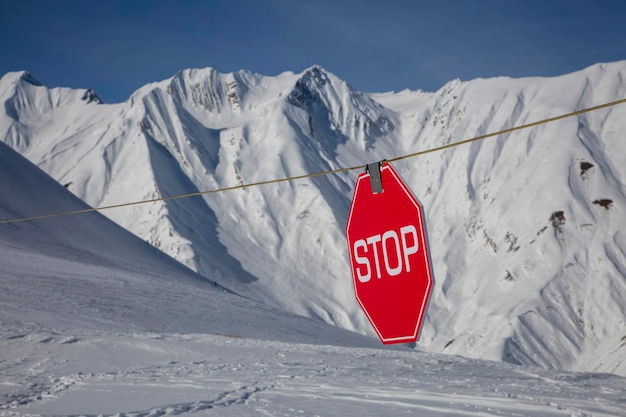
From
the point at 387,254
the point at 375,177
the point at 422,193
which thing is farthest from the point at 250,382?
the point at 422,193

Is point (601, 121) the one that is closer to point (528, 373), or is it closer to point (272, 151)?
point (272, 151)

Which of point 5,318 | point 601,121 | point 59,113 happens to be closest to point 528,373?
point 5,318

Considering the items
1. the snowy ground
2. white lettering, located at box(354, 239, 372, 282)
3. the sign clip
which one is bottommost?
the snowy ground

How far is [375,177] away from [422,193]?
521 ft

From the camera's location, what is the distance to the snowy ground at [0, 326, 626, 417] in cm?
1391

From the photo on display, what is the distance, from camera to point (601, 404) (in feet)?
67.9

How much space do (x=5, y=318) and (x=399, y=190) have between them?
22.9 meters

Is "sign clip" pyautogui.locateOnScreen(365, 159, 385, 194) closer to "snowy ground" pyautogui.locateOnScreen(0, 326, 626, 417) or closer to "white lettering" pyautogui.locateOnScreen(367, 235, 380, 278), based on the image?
"white lettering" pyautogui.locateOnScreen(367, 235, 380, 278)

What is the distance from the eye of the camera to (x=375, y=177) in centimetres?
566

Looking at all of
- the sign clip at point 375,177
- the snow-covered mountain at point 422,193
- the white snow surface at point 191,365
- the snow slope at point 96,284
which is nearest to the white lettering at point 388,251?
the sign clip at point 375,177

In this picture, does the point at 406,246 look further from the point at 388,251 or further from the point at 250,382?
the point at 250,382

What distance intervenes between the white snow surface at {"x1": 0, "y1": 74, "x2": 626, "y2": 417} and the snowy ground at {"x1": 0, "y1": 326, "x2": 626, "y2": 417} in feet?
0.16

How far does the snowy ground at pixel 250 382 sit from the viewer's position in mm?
13914

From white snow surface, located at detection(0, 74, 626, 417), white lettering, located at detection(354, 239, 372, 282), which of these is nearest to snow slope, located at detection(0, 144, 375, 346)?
white snow surface, located at detection(0, 74, 626, 417)
